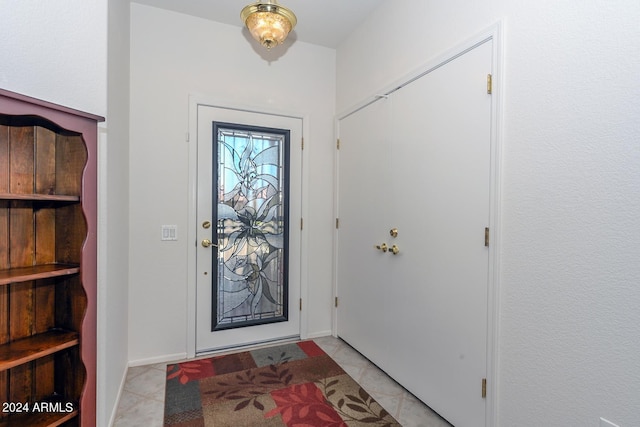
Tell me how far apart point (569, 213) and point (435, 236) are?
74 centimetres

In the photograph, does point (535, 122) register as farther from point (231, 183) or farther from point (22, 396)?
point (22, 396)

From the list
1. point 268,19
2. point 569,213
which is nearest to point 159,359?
point 268,19

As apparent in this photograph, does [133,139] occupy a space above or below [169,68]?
below

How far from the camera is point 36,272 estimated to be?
3.91ft

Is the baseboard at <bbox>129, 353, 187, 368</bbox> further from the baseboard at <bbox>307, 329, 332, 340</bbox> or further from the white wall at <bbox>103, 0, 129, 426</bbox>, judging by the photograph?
the baseboard at <bbox>307, 329, 332, 340</bbox>

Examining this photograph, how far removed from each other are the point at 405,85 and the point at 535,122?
98cm

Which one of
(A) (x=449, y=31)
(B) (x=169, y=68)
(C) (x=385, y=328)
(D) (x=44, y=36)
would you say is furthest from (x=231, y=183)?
(A) (x=449, y=31)

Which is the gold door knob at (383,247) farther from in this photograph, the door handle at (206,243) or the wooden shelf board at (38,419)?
the wooden shelf board at (38,419)

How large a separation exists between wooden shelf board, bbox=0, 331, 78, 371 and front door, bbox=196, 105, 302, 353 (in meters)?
1.33

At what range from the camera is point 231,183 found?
2.71m

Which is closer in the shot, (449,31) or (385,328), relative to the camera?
(449,31)

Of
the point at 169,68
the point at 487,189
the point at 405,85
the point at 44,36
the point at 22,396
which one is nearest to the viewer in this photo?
the point at 22,396

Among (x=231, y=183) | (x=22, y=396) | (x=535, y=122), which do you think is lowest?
(x=22, y=396)

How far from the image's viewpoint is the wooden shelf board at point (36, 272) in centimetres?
109
